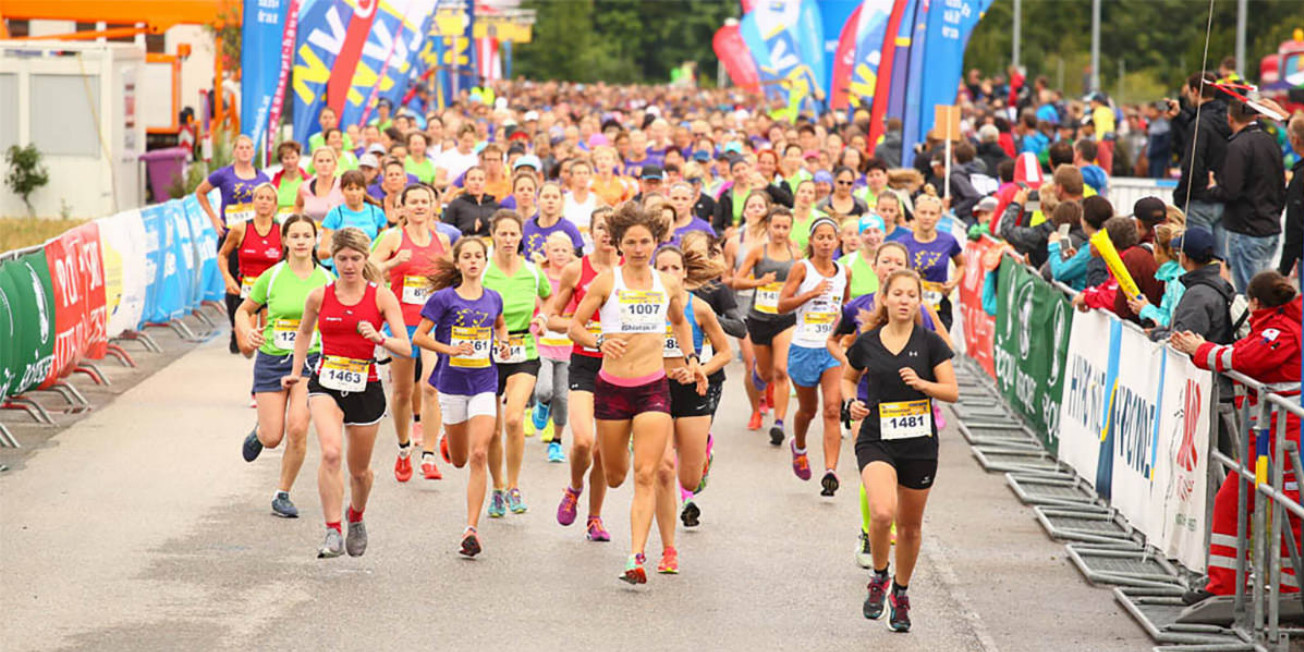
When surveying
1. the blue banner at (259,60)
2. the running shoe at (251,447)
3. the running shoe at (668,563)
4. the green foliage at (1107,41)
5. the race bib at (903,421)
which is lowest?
the running shoe at (668,563)

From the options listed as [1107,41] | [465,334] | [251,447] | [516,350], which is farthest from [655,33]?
[465,334]

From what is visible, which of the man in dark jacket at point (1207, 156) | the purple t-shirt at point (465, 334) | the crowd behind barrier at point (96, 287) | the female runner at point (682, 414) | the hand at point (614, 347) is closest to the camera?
the hand at point (614, 347)

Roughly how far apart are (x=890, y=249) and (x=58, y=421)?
6945 millimetres

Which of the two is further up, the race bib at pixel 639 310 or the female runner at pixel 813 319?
the race bib at pixel 639 310

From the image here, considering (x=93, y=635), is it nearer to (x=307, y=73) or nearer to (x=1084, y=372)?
(x=1084, y=372)

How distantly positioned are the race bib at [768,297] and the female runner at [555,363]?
1.41 metres

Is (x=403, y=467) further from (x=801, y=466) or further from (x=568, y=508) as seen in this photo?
(x=801, y=466)

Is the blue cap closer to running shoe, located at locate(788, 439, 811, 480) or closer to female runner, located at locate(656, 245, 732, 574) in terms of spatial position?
running shoe, located at locate(788, 439, 811, 480)

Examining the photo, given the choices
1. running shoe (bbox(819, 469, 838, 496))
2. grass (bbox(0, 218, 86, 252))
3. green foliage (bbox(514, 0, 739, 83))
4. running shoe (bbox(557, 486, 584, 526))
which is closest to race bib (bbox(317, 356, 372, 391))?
running shoe (bbox(557, 486, 584, 526))

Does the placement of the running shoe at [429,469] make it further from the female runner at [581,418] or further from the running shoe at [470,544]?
the running shoe at [470,544]

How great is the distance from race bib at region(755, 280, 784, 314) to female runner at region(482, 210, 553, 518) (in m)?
2.54

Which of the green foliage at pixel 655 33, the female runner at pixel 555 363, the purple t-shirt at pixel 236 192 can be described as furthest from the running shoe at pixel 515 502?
the green foliage at pixel 655 33

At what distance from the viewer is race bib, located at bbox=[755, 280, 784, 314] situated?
45.4 ft

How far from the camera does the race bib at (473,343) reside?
1048 cm
